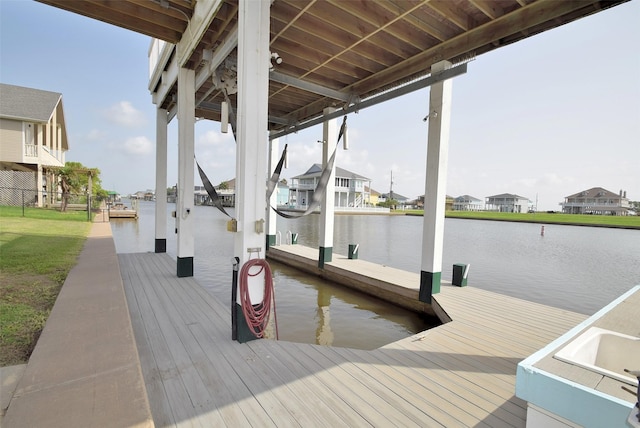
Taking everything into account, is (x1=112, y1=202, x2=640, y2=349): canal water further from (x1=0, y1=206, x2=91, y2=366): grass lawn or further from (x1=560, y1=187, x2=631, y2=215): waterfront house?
(x1=560, y1=187, x2=631, y2=215): waterfront house

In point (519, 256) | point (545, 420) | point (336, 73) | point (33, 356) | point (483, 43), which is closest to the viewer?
point (545, 420)

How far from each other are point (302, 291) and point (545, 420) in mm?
5044

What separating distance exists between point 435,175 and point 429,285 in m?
1.68

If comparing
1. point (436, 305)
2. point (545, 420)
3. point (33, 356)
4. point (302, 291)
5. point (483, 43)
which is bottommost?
point (302, 291)

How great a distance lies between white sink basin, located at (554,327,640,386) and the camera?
62.8 inches

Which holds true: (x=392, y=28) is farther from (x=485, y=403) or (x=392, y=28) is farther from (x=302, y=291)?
(x=302, y=291)

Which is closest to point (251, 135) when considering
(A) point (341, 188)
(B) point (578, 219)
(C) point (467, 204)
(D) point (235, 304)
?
(D) point (235, 304)

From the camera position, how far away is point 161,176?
7336 millimetres

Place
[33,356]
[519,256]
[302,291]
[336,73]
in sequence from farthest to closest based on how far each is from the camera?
[519,256]
[302,291]
[336,73]
[33,356]

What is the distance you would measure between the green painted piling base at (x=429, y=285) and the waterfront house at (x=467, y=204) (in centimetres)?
7716

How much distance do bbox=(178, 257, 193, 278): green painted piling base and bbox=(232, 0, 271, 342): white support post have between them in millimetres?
2776

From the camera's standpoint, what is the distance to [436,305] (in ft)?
14.5

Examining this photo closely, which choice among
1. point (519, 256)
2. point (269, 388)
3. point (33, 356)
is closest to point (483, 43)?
point (269, 388)

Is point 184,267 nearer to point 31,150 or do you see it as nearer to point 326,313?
point 326,313
